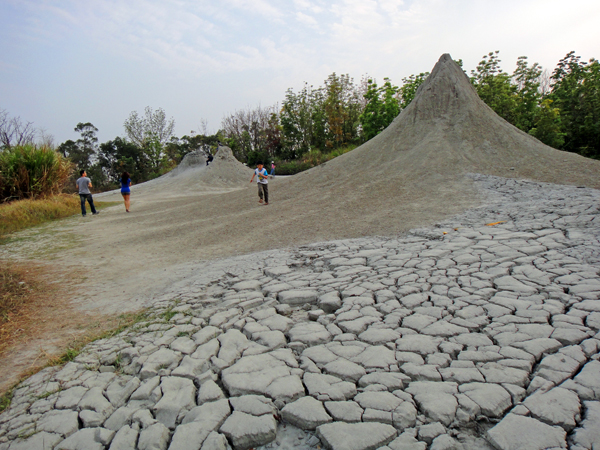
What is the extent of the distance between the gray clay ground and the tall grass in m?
11.7

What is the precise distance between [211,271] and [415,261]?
2807 millimetres

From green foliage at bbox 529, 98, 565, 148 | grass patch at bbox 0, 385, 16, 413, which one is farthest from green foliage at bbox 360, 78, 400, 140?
grass patch at bbox 0, 385, 16, 413

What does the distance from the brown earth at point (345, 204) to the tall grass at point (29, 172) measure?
92.4 inches

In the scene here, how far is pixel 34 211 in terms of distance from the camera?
1112 centimetres

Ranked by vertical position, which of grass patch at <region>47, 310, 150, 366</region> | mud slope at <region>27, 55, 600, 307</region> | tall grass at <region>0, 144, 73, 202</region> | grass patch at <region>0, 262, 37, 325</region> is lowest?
grass patch at <region>47, 310, 150, 366</region>

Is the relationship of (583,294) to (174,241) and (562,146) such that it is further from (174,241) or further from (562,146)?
(562,146)

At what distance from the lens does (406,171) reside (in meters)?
10.2

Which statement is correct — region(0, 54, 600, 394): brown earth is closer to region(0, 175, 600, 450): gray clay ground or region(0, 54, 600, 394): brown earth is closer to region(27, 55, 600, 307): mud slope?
region(27, 55, 600, 307): mud slope

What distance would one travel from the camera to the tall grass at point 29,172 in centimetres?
1214

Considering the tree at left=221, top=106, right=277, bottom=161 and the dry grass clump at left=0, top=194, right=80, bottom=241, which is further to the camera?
the tree at left=221, top=106, right=277, bottom=161

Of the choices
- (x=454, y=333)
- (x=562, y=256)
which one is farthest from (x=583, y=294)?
(x=454, y=333)

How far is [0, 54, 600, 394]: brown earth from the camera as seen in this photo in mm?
5969

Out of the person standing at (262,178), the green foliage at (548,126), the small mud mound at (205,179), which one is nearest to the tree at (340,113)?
the small mud mound at (205,179)

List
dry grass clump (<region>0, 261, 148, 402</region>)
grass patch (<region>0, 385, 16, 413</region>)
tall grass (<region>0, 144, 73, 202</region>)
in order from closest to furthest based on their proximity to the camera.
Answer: grass patch (<region>0, 385, 16, 413</region>) → dry grass clump (<region>0, 261, 148, 402</region>) → tall grass (<region>0, 144, 73, 202</region>)
